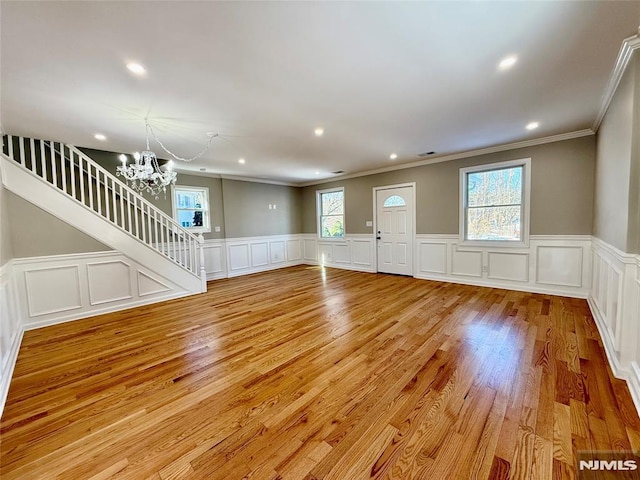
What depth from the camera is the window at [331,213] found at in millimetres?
7234

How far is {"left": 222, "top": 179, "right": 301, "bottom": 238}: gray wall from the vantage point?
257 inches

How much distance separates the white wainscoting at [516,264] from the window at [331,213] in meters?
2.32

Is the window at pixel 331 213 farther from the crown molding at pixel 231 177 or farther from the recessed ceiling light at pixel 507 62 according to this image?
the recessed ceiling light at pixel 507 62

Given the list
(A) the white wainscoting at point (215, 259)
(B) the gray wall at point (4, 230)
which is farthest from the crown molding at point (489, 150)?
(B) the gray wall at point (4, 230)

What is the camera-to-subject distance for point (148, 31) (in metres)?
1.68

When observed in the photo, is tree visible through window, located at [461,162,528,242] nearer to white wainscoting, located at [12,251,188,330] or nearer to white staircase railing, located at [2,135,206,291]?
white staircase railing, located at [2,135,206,291]

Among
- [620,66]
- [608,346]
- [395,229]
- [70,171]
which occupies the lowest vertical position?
[608,346]

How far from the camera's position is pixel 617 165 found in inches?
95.0

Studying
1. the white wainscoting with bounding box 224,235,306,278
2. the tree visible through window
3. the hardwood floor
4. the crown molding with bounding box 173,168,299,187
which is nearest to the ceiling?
the tree visible through window

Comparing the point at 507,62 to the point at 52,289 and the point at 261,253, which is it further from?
the point at 261,253

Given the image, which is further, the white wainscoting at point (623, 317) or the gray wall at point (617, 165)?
the gray wall at point (617, 165)

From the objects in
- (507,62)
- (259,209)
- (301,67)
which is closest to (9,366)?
Result: (301,67)

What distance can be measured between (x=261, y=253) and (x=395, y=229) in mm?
3548

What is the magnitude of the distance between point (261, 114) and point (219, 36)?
1.22m
